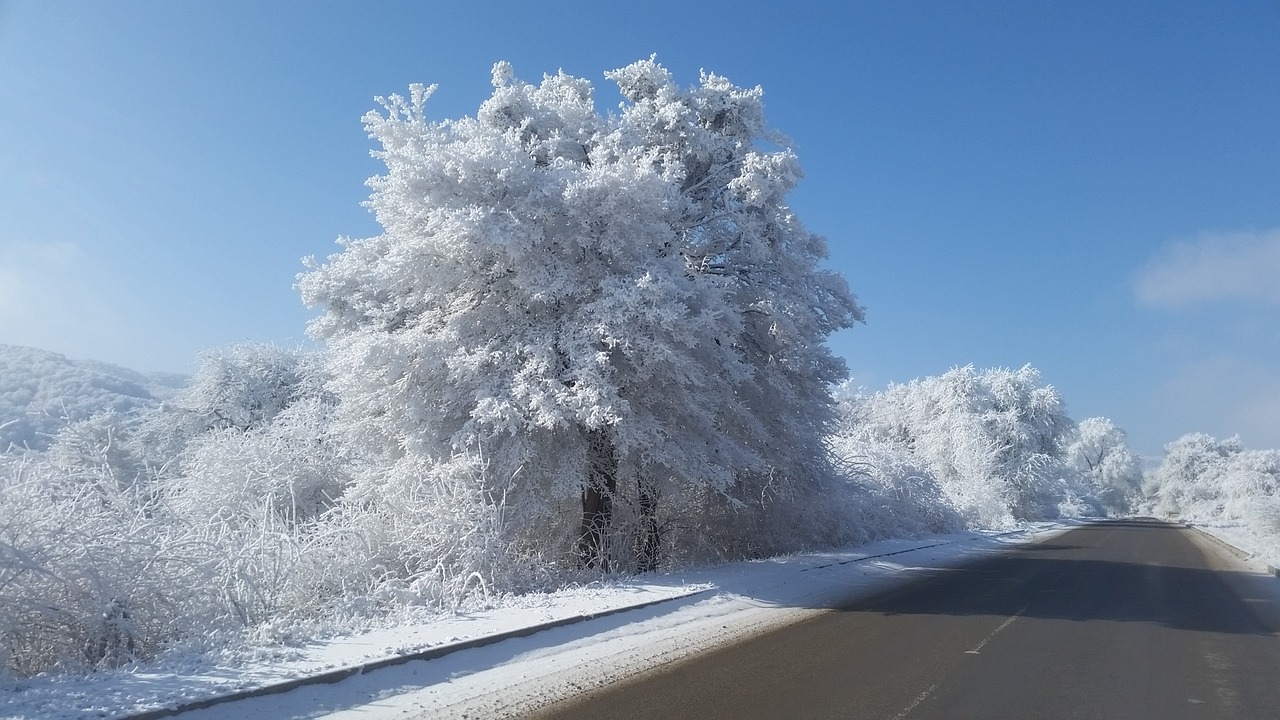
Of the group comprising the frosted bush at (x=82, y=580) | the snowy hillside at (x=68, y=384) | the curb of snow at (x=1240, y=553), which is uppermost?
the snowy hillside at (x=68, y=384)

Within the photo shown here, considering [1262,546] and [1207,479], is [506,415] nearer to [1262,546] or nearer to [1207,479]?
[1262,546]

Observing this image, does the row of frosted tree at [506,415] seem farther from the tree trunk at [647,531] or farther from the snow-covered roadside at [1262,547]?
the snow-covered roadside at [1262,547]

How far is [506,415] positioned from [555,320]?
2.42 metres

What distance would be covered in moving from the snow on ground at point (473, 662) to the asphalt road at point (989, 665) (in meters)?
0.67

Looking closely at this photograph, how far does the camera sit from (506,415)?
526 inches

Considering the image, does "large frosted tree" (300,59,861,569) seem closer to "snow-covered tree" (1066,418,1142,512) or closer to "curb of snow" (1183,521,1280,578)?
"curb of snow" (1183,521,1280,578)

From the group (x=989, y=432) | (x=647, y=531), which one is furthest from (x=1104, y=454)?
(x=647, y=531)

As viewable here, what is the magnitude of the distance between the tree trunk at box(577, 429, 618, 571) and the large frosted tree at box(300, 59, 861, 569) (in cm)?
5

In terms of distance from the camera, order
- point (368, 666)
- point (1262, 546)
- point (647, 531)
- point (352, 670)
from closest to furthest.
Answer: point (352, 670), point (368, 666), point (647, 531), point (1262, 546)

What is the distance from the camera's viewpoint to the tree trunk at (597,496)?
15.8m

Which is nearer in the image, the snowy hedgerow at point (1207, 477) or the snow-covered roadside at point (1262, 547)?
the snow-covered roadside at point (1262, 547)

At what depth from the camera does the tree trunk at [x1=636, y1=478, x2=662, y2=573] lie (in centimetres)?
1642

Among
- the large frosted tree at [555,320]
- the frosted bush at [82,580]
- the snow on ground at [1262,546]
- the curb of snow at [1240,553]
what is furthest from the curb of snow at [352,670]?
the snow on ground at [1262,546]

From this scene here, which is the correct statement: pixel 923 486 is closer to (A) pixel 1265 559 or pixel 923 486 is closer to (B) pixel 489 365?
(A) pixel 1265 559
